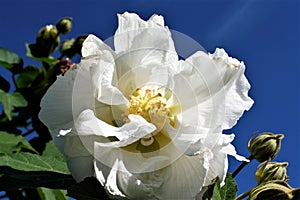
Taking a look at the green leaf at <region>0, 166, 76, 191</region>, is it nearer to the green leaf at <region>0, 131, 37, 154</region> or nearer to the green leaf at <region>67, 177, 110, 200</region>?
the green leaf at <region>67, 177, 110, 200</region>

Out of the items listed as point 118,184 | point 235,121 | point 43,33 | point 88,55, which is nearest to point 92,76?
point 88,55

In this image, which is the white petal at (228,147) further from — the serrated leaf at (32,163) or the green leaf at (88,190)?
the serrated leaf at (32,163)

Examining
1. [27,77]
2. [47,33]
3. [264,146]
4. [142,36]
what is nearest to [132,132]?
[142,36]

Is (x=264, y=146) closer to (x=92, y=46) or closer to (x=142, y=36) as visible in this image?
(x=142, y=36)

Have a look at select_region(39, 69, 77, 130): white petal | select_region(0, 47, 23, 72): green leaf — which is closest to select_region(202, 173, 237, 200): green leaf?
select_region(39, 69, 77, 130): white petal

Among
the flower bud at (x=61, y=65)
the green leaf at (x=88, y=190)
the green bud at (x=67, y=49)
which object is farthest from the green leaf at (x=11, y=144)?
the green leaf at (x=88, y=190)
